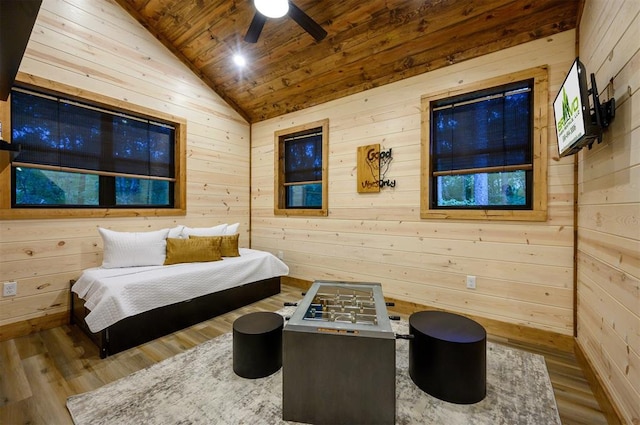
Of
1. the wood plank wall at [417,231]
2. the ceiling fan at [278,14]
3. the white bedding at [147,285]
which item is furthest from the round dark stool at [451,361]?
the ceiling fan at [278,14]

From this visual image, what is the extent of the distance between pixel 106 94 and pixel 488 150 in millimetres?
4114

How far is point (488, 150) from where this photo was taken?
2723 mm

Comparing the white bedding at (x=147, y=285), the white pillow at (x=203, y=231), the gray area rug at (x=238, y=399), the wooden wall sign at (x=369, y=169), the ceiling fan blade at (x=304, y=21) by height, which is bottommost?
→ the gray area rug at (x=238, y=399)

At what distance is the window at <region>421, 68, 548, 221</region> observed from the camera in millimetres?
2420

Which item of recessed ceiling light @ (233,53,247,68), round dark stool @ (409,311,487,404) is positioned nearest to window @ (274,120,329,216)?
recessed ceiling light @ (233,53,247,68)

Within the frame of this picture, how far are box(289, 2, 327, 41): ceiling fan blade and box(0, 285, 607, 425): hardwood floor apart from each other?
2879 mm

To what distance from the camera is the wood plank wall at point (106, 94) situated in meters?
2.59

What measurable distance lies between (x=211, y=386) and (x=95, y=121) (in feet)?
10.2

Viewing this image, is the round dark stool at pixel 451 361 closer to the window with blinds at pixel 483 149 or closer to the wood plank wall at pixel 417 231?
the wood plank wall at pixel 417 231

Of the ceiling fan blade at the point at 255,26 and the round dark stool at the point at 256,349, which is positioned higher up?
the ceiling fan blade at the point at 255,26

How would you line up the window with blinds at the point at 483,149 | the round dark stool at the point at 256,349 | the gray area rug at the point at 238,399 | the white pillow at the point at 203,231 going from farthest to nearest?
the white pillow at the point at 203,231
the window with blinds at the point at 483,149
the round dark stool at the point at 256,349
the gray area rug at the point at 238,399

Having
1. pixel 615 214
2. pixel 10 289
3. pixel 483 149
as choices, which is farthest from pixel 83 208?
pixel 615 214

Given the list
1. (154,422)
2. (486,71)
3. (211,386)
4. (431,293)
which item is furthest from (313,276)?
(486,71)

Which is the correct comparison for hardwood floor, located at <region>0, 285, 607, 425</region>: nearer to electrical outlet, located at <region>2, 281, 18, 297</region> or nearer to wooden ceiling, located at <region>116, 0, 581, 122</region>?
electrical outlet, located at <region>2, 281, 18, 297</region>
